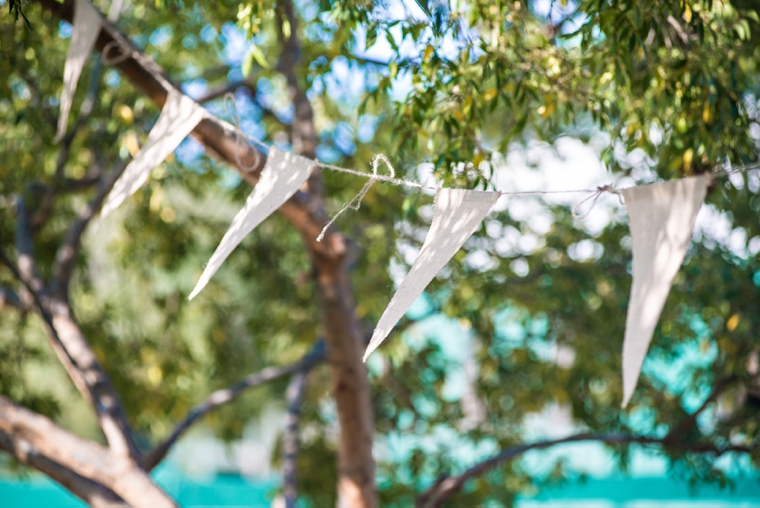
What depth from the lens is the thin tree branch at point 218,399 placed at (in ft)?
11.0

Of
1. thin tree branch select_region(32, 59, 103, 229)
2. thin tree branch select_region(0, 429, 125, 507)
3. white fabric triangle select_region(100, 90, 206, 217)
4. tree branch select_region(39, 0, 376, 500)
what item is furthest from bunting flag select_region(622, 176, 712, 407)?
thin tree branch select_region(32, 59, 103, 229)

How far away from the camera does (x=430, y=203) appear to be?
3363 millimetres

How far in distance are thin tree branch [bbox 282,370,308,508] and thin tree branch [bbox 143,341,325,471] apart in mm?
154

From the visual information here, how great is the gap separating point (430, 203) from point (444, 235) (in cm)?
162

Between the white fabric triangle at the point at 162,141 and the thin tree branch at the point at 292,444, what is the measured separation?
216cm

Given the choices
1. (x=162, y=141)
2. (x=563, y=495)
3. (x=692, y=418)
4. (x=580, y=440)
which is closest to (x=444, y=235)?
(x=162, y=141)

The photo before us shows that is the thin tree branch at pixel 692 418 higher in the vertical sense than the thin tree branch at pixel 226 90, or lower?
lower

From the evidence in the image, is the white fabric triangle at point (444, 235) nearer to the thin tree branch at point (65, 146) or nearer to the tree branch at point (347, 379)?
the tree branch at point (347, 379)

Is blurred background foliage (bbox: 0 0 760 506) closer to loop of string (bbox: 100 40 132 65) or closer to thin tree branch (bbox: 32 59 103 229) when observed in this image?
thin tree branch (bbox: 32 59 103 229)

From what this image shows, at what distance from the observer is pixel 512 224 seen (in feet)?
13.3

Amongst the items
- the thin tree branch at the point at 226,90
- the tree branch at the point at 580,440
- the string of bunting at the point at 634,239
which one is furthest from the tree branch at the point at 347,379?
the string of bunting at the point at 634,239

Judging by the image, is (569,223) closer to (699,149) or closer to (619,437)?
(619,437)

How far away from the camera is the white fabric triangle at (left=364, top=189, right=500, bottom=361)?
172 cm

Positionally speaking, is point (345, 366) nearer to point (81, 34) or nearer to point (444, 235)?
point (444, 235)
